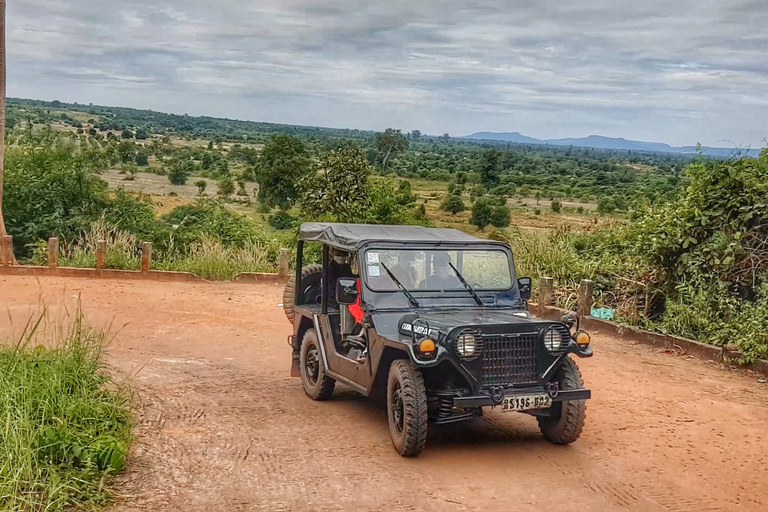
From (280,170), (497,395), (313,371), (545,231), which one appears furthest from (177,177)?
(497,395)

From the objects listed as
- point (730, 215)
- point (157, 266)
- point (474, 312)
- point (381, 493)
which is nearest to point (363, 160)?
point (157, 266)

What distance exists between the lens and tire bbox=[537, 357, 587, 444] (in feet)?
22.8

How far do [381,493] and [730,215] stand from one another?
8863mm

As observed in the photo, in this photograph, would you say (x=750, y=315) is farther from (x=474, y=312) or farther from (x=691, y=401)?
(x=474, y=312)

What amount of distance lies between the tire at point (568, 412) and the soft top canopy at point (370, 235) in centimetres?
168

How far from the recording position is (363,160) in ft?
72.2

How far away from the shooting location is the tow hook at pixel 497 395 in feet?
21.3

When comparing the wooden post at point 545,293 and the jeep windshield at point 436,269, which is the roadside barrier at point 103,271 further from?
the jeep windshield at point 436,269

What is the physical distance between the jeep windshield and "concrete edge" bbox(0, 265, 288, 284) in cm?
950

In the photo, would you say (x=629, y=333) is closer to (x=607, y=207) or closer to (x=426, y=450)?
(x=426, y=450)

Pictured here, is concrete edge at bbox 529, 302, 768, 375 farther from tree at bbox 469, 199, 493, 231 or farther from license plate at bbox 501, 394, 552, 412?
tree at bbox 469, 199, 493, 231

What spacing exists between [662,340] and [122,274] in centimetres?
1090

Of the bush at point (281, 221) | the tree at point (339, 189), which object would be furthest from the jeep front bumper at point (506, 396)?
the bush at point (281, 221)

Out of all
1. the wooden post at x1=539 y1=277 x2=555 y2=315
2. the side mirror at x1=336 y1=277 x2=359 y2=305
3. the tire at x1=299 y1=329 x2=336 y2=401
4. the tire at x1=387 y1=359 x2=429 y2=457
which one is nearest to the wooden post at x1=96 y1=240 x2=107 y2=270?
the wooden post at x1=539 y1=277 x2=555 y2=315
